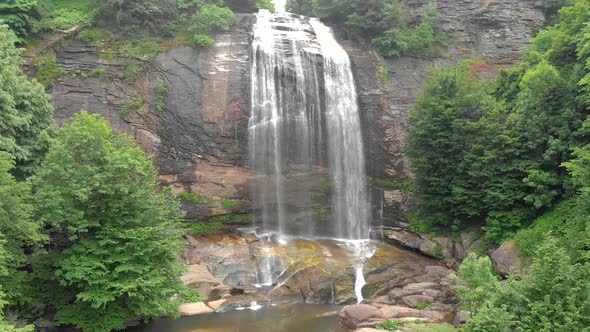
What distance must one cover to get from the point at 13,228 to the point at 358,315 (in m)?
11.0

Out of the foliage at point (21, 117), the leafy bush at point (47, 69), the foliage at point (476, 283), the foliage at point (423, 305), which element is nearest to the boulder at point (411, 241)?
the foliage at point (423, 305)

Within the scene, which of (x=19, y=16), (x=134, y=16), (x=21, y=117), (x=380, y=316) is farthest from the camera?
(x=134, y=16)

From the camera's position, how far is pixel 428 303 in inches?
684

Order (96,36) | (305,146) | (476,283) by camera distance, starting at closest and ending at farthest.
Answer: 1. (476,283)
2. (96,36)
3. (305,146)

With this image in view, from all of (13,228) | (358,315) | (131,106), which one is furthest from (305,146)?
(13,228)

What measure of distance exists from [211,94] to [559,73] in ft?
57.1

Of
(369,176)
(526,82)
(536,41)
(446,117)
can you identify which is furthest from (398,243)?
(536,41)

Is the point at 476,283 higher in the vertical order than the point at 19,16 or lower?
lower

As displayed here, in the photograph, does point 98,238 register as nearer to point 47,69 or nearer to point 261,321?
point 261,321

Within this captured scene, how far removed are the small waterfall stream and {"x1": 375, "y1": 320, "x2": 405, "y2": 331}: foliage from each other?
9.08m

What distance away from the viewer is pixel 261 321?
1666cm

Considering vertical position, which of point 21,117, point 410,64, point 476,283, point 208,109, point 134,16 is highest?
point 134,16

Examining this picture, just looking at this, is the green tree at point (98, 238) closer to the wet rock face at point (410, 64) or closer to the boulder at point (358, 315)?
the boulder at point (358, 315)

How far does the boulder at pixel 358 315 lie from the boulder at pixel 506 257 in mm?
5981
